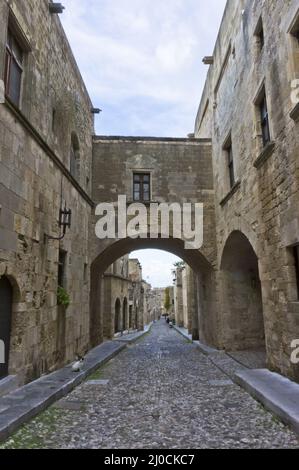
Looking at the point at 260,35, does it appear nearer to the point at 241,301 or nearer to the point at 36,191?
the point at 36,191

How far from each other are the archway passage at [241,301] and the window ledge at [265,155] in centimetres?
349

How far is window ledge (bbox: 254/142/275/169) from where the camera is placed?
603 centimetres

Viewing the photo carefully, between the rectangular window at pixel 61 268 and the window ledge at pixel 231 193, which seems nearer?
the rectangular window at pixel 61 268

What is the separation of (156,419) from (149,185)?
8.09 metres

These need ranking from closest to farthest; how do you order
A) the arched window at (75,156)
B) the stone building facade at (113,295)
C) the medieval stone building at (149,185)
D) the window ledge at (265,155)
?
the medieval stone building at (149,185) < the window ledge at (265,155) < the arched window at (75,156) < the stone building facade at (113,295)

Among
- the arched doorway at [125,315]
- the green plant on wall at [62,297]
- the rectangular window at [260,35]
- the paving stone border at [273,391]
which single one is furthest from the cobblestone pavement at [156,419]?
the arched doorway at [125,315]

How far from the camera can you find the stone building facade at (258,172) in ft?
17.9

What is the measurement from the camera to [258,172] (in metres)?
6.91

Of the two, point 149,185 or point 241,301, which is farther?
point 149,185

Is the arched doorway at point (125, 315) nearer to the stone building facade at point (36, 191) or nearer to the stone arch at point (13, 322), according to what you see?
the stone building facade at point (36, 191)

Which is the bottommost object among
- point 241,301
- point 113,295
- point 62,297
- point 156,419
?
point 156,419

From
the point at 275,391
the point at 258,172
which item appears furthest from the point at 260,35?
the point at 275,391

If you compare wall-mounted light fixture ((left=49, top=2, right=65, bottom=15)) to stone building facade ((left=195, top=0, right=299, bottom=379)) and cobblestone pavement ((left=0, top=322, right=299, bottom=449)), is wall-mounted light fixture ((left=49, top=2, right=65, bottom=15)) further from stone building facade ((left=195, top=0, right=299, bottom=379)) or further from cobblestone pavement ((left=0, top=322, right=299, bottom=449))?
cobblestone pavement ((left=0, top=322, right=299, bottom=449))
